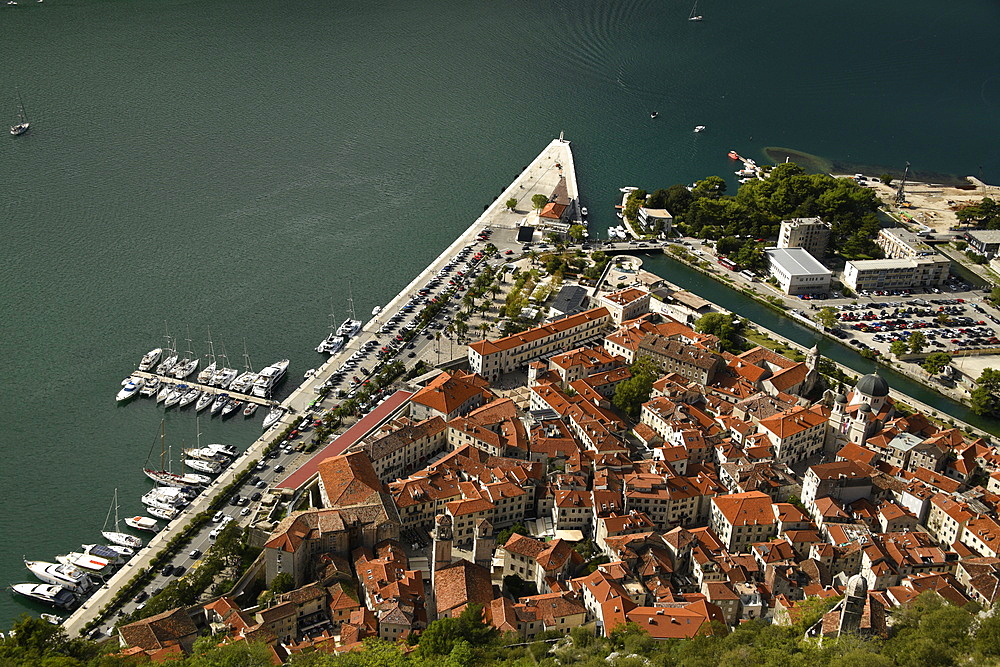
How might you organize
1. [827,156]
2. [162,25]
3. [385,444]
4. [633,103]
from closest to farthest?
1. [385,444]
2. [827,156]
3. [633,103]
4. [162,25]

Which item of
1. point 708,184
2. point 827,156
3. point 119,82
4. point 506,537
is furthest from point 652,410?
point 119,82

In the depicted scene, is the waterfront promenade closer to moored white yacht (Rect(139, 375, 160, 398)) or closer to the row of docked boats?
the row of docked boats

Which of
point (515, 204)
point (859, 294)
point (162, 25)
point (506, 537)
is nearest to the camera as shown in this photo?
point (506, 537)

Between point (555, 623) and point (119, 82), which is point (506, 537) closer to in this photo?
point (555, 623)

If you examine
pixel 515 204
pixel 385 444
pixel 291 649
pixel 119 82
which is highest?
pixel 119 82

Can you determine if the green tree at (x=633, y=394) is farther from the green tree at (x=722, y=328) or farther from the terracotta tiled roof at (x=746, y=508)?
the terracotta tiled roof at (x=746, y=508)

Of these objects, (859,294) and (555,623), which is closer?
(555,623)
